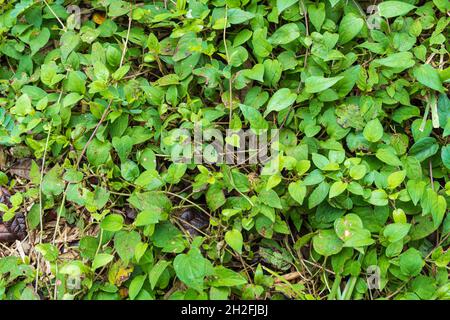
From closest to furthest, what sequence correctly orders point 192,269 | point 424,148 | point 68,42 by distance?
point 192,269 → point 424,148 → point 68,42

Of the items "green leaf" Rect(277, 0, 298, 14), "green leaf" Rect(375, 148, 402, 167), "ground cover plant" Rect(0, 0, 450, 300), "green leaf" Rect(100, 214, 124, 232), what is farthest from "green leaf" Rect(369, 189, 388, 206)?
"green leaf" Rect(100, 214, 124, 232)

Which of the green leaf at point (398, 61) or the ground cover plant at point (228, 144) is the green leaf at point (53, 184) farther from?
the green leaf at point (398, 61)

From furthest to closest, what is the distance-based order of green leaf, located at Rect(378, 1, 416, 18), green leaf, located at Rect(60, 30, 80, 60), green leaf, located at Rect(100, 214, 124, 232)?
green leaf, located at Rect(60, 30, 80, 60) < green leaf, located at Rect(378, 1, 416, 18) < green leaf, located at Rect(100, 214, 124, 232)

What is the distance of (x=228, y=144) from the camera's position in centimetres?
194

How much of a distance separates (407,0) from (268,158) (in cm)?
84

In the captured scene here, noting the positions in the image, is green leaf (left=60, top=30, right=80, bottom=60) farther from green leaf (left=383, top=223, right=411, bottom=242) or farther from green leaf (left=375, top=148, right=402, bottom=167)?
green leaf (left=383, top=223, right=411, bottom=242)

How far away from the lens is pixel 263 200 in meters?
1.80

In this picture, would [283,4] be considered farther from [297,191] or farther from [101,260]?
[101,260]

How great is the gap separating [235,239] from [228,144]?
37 centimetres

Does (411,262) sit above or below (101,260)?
below

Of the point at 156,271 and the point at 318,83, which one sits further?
the point at 318,83

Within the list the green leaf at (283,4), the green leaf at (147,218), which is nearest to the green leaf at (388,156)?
the green leaf at (283,4)

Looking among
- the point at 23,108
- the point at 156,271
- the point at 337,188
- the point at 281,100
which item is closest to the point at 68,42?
the point at 23,108

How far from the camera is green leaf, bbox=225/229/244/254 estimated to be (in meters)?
1.75
